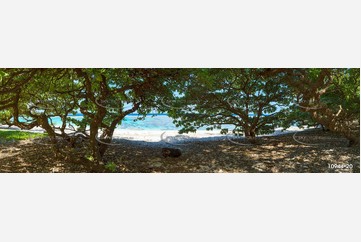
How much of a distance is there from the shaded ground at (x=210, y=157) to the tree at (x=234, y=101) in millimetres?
268

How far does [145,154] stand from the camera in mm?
3822

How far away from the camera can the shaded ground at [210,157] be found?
3557mm

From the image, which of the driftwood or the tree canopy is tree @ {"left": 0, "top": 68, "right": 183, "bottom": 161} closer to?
the tree canopy

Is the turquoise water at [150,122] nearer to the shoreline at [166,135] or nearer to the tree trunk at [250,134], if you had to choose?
the shoreline at [166,135]

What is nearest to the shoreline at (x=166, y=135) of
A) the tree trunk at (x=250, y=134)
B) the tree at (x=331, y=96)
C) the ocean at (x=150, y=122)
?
the ocean at (x=150, y=122)

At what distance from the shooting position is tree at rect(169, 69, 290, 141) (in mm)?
3537

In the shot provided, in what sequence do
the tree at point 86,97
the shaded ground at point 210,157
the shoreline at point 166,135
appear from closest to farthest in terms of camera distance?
the tree at point 86,97 < the shaded ground at point 210,157 < the shoreline at point 166,135

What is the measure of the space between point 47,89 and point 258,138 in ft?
9.53

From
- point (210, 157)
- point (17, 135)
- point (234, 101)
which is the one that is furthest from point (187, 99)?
point (17, 135)

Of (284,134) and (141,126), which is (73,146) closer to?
(141,126)

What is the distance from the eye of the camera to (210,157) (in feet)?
12.3

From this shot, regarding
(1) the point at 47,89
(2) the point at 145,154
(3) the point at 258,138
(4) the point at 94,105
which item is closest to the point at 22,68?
(1) the point at 47,89

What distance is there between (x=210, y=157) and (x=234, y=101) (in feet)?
2.69

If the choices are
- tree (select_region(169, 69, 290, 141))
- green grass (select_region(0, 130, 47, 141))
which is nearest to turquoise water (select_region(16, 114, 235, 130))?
tree (select_region(169, 69, 290, 141))
